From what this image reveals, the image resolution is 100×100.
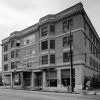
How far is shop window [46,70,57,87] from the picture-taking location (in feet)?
140

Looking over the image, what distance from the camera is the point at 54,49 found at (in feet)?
143

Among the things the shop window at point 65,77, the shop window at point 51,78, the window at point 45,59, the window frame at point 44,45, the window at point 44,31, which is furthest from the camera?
the window at point 44,31

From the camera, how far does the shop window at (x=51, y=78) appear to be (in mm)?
42625

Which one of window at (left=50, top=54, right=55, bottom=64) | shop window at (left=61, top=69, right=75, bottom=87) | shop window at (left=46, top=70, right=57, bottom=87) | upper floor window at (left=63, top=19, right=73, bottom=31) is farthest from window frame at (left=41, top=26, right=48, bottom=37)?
shop window at (left=61, top=69, right=75, bottom=87)

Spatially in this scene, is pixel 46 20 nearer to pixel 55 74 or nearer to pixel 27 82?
pixel 55 74

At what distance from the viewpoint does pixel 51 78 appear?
43281 millimetres

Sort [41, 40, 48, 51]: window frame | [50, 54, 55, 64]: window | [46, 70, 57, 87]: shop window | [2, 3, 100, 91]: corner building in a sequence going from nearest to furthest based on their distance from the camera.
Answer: [2, 3, 100, 91]: corner building, [46, 70, 57, 87]: shop window, [50, 54, 55, 64]: window, [41, 40, 48, 51]: window frame

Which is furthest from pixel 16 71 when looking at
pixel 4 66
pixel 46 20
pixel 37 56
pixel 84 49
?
pixel 84 49

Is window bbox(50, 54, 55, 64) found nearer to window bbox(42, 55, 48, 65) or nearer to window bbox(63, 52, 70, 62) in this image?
window bbox(42, 55, 48, 65)

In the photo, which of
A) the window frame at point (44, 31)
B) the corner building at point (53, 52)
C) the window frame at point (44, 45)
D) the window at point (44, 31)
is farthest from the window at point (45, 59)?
the window at point (44, 31)

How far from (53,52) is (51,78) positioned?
5.65 metres

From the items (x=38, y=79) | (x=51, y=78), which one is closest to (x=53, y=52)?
(x=51, y=78)

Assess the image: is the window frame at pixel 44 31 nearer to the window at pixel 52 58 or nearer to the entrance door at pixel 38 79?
the window at pixel 52 58

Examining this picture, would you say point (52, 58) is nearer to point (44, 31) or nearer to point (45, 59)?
point (45, 59)
